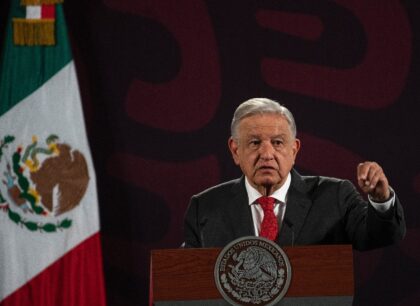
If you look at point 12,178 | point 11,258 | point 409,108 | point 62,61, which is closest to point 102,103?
point 62,61

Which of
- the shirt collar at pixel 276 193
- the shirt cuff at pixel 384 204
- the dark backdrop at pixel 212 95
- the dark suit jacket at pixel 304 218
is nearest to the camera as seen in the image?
the shirt cuff at pixel 384 204

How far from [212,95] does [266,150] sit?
2.51 m

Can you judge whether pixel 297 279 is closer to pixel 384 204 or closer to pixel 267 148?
pixel 384 204

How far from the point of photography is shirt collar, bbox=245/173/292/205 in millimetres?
2312

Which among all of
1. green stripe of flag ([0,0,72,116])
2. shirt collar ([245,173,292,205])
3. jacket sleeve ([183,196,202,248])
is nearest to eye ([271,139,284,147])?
shirt collar ([245,173,292,205])

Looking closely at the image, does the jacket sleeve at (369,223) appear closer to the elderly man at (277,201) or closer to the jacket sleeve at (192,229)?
the elderly man at (277,201)

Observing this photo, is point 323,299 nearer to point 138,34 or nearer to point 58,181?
point 58,181

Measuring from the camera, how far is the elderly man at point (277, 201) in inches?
87.0

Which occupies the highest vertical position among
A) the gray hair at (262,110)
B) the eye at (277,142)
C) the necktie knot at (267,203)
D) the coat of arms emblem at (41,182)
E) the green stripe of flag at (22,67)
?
the gray hair at (262,110)

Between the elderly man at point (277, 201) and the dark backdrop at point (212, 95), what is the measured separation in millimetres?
2286

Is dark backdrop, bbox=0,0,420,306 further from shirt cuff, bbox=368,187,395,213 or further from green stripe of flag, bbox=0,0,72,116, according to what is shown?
shirt cuff, bbox=368,187,395,213

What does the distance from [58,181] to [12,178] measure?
0.90ft

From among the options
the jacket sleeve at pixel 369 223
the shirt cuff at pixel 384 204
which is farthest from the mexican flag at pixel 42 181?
the shirt cuff at pixel 384 204

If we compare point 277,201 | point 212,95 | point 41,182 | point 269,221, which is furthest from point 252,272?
point 212,95
